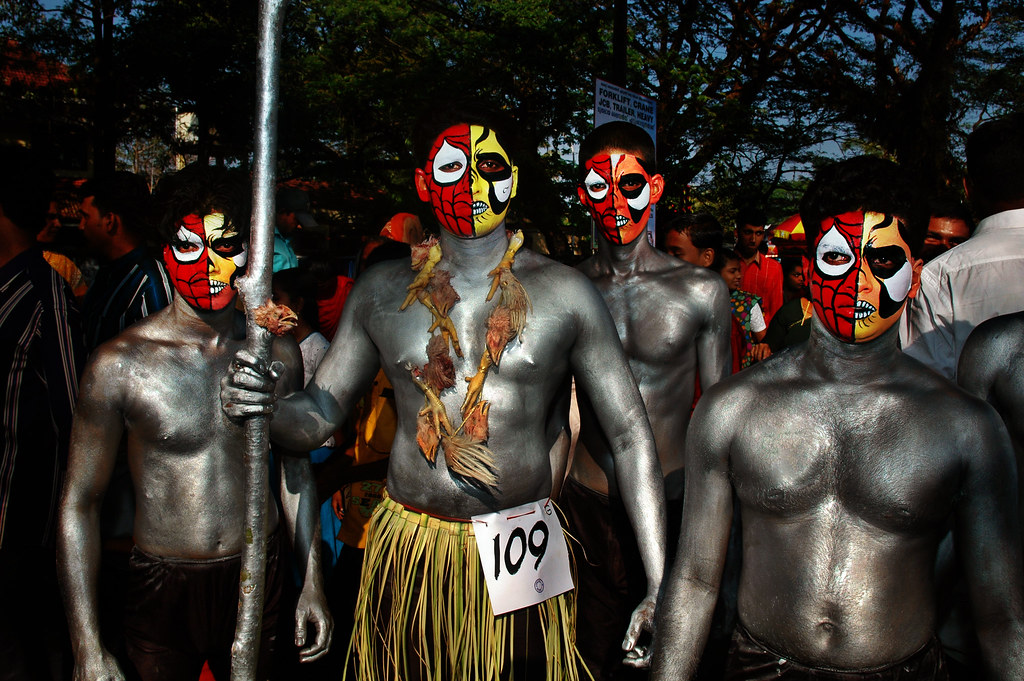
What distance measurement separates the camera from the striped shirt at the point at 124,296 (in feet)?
12.2

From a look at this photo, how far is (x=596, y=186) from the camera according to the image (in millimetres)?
3564

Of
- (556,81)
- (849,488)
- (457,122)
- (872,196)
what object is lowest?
(849,488)

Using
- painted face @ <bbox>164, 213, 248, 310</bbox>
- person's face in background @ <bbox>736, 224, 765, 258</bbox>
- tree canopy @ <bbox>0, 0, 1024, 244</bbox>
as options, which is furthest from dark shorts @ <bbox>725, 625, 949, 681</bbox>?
tree canopy @ <bbox>0, 0, 1024, 244</bbox>

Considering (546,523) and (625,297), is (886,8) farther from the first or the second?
(546,523)

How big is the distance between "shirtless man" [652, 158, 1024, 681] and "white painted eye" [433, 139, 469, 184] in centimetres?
103

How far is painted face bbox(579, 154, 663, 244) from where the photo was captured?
3.54m

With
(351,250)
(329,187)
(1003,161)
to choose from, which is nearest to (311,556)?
(1003,161)

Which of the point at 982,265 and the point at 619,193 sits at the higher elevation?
the point at 619,193

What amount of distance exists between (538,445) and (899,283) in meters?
1.09

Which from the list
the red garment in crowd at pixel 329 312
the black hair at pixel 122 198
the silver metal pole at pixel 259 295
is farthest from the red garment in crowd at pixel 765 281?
the silver metal pole at pixel 259 295

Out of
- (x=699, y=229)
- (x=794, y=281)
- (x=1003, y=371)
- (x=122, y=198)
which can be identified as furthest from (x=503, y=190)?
(x=794, y=281)

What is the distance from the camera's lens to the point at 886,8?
1480 centimetres

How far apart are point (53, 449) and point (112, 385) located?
0.68m

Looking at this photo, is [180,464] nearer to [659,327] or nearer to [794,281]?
[659,327]
